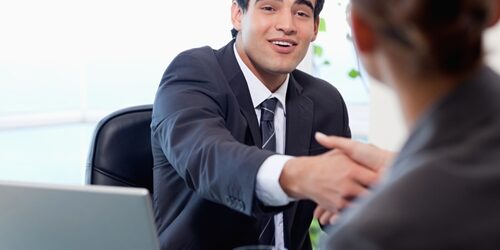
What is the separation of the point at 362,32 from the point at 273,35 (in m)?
1.16

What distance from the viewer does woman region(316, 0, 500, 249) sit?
59 cm

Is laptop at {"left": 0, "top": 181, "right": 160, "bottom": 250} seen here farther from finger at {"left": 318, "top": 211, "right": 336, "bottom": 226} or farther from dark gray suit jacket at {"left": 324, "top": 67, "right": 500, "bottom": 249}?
dark gray suit jacket at {"left": 324, "top": 67, "right": 500, "bottom": 249}

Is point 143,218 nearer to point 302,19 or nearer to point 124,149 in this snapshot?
point 124,149

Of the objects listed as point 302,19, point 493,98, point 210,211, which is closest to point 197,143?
point 210,211

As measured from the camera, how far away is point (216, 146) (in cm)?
142

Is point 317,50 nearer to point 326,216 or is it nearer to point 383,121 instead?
point 383,121

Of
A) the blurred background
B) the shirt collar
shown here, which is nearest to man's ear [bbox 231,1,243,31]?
the shirt collar

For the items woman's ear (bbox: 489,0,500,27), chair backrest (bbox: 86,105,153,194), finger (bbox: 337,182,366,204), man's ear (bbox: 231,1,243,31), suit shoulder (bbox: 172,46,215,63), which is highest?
woman's ear (bbox: 489,0,500,27)

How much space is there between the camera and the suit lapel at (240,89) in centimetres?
175

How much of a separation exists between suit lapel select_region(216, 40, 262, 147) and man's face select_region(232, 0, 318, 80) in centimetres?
5

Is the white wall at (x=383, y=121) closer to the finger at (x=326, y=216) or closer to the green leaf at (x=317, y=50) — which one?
the green leaf at (x=317, y=50)

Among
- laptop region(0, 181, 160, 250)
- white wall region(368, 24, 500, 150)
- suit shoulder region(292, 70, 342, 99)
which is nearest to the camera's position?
laptop region(0, 181, 160, 250)

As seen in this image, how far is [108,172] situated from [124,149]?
0.08 metres

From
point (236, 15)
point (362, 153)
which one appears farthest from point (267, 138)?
point (362, 153)
